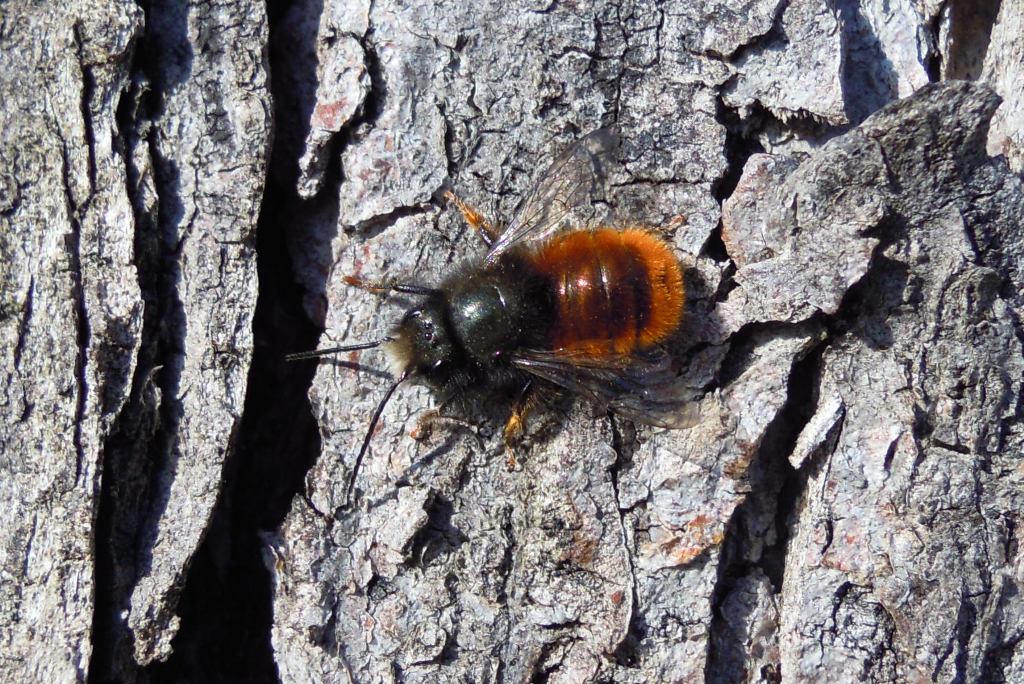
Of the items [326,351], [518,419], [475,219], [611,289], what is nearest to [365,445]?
[326,351]

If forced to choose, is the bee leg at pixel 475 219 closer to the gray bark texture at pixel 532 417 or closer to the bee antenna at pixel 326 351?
the gray bark texture at pixel 532 417

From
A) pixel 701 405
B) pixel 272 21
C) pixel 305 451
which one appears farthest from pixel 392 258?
pixel 701 405

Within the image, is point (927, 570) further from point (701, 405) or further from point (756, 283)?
point (756, 283)

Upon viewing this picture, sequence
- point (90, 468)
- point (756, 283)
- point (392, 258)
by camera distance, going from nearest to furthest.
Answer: point (90, 468) → point (756, 283) → point (392, 258)

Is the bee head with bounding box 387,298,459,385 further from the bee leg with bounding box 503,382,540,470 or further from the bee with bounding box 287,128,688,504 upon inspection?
the bee leg with bounding box 503,382,540,470

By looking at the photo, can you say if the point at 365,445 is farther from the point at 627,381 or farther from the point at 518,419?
the point at 627,381

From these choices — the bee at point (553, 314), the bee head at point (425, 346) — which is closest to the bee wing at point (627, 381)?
the bee at point (553, 314)
